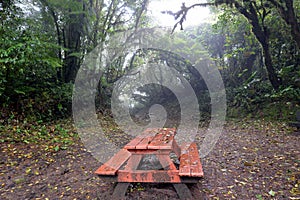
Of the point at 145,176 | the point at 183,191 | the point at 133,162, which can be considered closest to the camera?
the point at 145,176

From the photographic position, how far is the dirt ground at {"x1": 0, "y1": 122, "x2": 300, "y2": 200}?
235 cm

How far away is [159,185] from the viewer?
8.08ft

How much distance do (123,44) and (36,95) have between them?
5.03 metres

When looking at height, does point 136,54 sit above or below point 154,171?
above

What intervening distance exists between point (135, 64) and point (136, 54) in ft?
2.36

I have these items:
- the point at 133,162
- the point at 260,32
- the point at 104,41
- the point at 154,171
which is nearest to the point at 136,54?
the point at 104,41

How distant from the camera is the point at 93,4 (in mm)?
8703

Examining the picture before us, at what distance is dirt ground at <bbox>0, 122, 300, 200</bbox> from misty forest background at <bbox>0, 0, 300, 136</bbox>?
6.61 feet

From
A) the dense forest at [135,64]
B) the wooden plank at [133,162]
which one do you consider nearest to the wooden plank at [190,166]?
the dense forest at [135,64]

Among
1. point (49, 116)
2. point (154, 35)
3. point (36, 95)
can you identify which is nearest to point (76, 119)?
point (49, 116)

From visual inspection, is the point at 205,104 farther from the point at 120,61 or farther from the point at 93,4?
the point at 93,4

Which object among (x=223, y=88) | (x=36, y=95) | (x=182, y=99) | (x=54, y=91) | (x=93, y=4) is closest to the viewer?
(x=36, y=95)

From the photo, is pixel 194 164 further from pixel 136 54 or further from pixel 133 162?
pixel 136 54

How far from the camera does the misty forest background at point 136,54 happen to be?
17.0 ft
